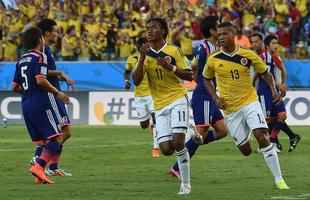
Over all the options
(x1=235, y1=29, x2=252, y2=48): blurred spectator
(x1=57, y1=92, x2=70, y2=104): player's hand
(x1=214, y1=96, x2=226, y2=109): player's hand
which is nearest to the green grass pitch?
(x1=214, y1=96, x2=226, y2=109): player's hand

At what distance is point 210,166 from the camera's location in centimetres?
1744

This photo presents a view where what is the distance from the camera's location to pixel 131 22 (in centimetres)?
3506

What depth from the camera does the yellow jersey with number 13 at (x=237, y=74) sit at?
1382 centimetres

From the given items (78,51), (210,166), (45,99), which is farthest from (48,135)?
(78,51)

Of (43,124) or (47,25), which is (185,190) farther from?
(47,25)

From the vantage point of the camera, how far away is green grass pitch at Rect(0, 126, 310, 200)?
13.1 metres

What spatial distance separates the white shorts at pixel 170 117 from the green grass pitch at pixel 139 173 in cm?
80

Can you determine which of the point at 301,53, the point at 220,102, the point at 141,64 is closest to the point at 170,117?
the point at 220,102

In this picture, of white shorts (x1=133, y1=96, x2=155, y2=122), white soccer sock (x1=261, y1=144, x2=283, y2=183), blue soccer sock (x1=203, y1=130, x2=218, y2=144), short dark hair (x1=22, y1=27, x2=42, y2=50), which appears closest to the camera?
white soccer sock (x1=261, y1=144, x2=283, y2=183)

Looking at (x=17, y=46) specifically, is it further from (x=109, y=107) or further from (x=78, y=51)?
(x=109, y=107)

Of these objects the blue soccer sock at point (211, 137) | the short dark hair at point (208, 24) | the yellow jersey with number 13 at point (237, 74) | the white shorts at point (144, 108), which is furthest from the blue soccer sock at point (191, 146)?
the white shorts at point (144, 108)

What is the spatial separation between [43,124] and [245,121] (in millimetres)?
3270

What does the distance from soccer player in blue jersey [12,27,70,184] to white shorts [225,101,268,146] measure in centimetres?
271

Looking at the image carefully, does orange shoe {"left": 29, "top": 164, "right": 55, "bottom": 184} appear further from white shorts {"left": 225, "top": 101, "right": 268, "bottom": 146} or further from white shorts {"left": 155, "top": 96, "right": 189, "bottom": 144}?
white shorts {"left": 225, "top": 101, "right": 268, "bottom": 146}
